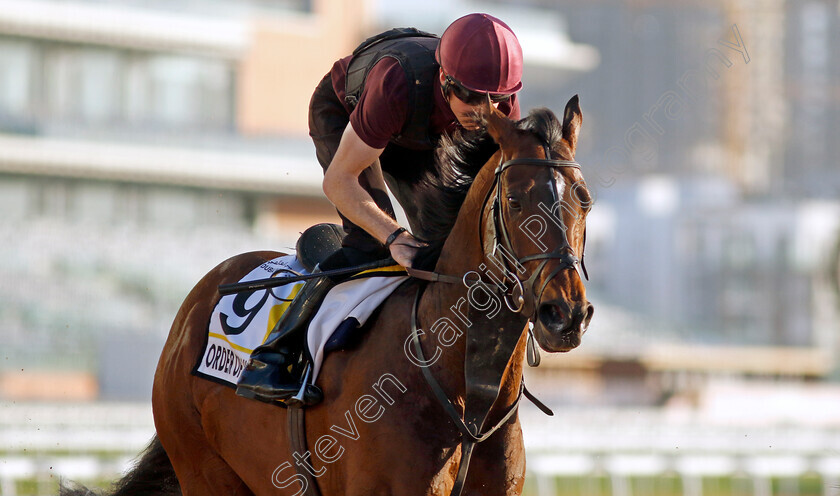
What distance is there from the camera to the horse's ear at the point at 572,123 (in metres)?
3.18

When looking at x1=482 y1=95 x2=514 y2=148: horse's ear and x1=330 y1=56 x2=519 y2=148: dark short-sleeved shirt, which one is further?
x1=330 y1=56 x2=519 y2=148: dark short-sleeved shirt

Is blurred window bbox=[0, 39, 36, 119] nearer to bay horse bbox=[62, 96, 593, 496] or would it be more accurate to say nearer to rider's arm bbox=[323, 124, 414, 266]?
rider's arm bbox=[323, 124, 414, 266]

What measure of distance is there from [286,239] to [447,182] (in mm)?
22961

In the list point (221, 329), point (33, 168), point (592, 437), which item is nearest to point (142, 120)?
point (33, 168)

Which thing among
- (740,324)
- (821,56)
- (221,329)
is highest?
(821,56)

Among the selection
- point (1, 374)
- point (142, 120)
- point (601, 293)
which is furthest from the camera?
point (601, 293)

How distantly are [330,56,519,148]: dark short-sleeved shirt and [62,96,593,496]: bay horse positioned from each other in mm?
159

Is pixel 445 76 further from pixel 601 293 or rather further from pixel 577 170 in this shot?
pixel 601 293

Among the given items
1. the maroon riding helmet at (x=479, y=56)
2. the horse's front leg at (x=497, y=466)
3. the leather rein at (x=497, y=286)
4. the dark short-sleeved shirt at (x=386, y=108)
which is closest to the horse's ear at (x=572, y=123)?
the leather rein at (x=497, y=286)

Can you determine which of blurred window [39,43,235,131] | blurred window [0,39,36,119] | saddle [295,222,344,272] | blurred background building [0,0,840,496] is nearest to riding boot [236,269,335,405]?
saddle [295,222,344,272]

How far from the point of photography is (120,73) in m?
28.3

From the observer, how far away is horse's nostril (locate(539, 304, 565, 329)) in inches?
110

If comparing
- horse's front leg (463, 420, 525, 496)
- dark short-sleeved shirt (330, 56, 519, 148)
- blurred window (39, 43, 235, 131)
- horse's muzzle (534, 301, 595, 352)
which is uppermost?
blurred window (39, 43, 235, 131)

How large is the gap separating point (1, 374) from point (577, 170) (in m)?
19.7
